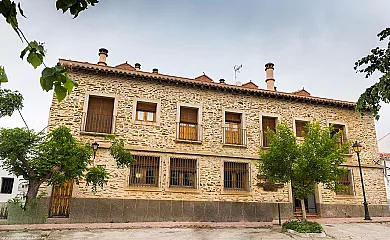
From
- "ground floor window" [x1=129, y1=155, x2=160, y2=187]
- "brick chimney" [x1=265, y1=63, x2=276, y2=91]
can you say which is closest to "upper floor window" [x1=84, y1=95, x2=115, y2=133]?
"ground floor window" [x1=129, y1=155, x2=160, y2=187]

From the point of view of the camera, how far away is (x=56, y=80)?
1.56 meters

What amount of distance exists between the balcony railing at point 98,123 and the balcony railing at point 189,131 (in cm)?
284

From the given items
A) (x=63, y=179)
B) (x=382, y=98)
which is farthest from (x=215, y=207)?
(x=382, y=98)

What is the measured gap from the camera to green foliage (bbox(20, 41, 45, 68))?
5.14ft

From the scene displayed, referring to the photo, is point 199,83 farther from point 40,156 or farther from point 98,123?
point 40,156

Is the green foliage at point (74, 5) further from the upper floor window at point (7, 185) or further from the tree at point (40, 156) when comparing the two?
the upper floor window at point (7, 185)

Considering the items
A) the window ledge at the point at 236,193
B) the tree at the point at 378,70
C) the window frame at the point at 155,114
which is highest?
the window frame at the point at 155,114

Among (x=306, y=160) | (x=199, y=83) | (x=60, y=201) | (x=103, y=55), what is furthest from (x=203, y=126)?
(x=60, y=201)

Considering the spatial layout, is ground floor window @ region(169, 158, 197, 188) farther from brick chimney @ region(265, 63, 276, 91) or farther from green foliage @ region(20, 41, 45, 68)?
green foliage @ region(20, 41, 45, 68)

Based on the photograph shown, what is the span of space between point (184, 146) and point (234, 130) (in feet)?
8.44

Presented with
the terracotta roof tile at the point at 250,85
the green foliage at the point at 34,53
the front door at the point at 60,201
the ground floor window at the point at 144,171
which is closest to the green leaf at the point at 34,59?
the green foliage at the point at 34,53

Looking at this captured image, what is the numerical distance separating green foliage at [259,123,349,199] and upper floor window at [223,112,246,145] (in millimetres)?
3394

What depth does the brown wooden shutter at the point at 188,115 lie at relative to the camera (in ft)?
43.8

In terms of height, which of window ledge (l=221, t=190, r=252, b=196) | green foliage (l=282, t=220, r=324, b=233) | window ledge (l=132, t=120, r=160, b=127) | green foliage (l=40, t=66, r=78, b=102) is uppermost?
window ledge (l=132, t=120, r=160, b=127)
